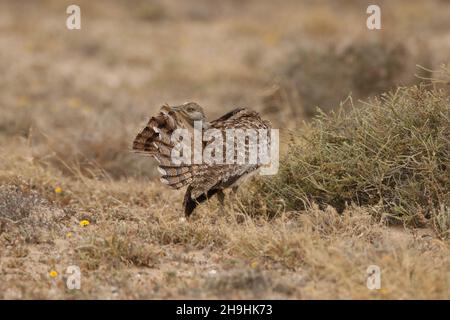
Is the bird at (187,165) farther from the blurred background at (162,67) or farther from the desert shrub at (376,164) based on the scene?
the blurred background at (162,67)

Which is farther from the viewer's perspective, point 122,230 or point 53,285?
point 122,230

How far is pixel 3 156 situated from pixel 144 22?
42.4 feet

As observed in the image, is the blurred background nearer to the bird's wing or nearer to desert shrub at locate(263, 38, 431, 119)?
desert shrub at locate(263, 38, 431, 119)

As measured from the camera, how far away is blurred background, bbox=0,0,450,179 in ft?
29.4

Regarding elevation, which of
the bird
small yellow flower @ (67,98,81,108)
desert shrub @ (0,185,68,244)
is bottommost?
desert shrub @ (0,185,68,244)

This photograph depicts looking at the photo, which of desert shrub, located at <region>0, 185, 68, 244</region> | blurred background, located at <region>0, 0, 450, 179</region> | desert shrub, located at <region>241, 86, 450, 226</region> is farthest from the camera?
blurred background, located at <region>0, 0, 450, 179</region>

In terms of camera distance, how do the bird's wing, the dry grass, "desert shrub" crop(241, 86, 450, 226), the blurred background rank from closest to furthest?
the dry grass
the bird's wing
"desert shrub" crop(241, 86, 450, 226)
the blurred background

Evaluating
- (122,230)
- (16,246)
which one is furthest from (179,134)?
(16,246)

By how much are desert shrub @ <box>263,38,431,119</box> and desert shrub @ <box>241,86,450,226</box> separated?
15.8 feet

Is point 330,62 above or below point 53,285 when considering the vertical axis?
above

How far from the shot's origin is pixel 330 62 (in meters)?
11.5

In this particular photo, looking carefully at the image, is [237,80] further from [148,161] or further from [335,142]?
[335,142]

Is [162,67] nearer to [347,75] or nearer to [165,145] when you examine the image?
[347,75]

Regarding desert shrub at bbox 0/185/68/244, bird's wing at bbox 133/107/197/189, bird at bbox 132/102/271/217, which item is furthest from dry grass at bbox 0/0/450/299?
bird's wing at bbox 133/107/197/189
